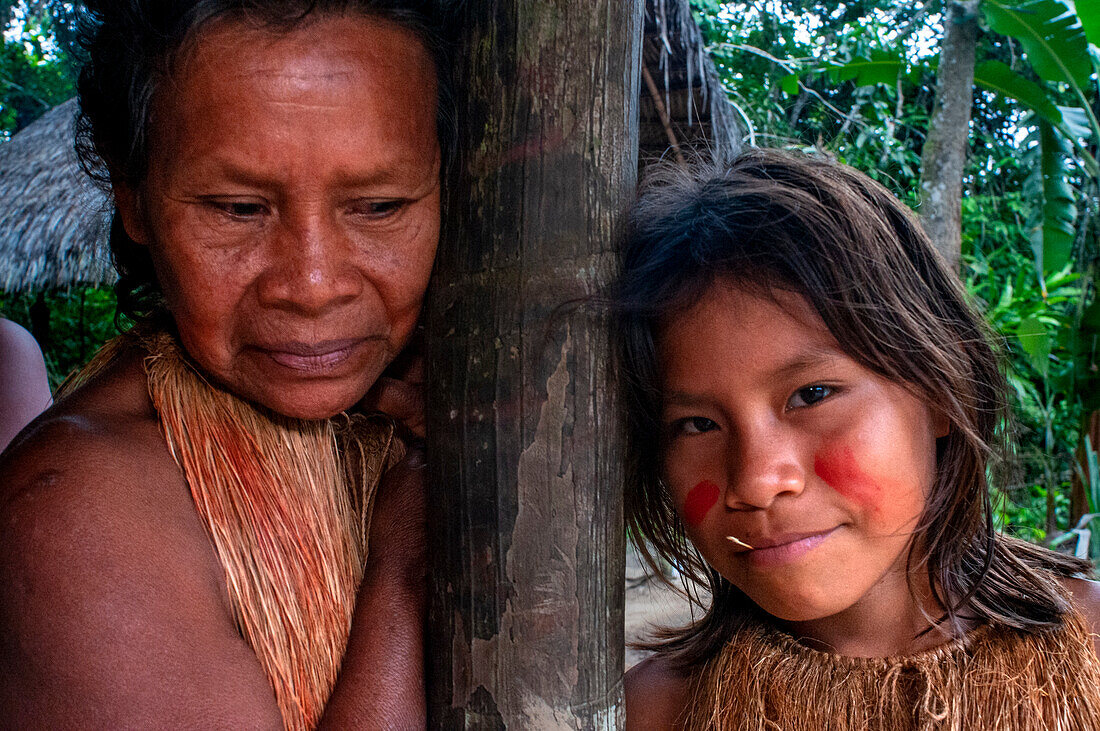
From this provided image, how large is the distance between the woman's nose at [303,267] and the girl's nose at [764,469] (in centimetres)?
63

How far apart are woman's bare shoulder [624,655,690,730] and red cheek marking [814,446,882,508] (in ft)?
1.72

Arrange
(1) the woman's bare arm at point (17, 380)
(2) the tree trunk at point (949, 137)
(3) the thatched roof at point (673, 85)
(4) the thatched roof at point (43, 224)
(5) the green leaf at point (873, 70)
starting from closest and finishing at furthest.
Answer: (3) the thatched roof at point (673, 85) → (1) the woman's bare arm at point (17, 380) → (2) the tree trunk at point (949, 137) → (5) the green leaf at point (873, 70) → (4) the thatched roof at point (43, 224)

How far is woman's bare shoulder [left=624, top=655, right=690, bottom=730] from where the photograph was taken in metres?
1.54

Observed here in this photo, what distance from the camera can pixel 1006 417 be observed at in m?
1.53

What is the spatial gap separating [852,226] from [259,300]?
0.88 meters

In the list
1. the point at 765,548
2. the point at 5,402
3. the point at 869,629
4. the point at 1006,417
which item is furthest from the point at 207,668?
the point at 5,402

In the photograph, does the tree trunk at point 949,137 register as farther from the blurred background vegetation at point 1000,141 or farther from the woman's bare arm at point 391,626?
the woman's bare arm at point 391,626

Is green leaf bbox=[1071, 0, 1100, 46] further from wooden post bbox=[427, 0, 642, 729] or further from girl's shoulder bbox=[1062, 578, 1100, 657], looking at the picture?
wooden post bbox=[427, 0, 642, 729]

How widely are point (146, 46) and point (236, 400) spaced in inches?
21.2

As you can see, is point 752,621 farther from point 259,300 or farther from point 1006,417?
point 259,300

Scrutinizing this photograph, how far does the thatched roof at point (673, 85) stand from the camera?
8.13 ft

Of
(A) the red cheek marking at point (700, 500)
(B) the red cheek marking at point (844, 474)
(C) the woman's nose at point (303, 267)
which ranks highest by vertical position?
(C) the woman's nose at point (303, 267)

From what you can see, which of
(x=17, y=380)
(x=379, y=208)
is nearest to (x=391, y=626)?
(x=379, y=208)

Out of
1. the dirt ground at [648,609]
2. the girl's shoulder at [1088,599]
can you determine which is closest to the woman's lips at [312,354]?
the girl's shoulder at [1088,599]
